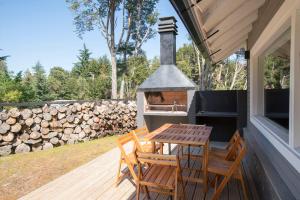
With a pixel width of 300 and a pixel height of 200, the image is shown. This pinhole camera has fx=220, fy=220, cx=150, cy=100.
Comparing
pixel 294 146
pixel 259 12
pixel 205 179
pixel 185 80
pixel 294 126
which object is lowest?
pixel 205 179

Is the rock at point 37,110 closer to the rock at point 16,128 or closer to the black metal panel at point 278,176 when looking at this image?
the rock at point 16,128

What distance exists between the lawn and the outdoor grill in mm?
1829

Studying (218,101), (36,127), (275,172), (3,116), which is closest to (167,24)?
(218,101)

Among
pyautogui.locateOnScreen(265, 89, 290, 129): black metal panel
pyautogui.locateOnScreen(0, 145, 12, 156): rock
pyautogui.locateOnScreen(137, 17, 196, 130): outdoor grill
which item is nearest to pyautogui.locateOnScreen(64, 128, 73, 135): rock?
pyautogui.locateOnScreen(0, 145, 12, 156): rock

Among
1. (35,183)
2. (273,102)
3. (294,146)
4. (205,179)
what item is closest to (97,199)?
(35,183)

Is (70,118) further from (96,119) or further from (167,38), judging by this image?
(167,38)

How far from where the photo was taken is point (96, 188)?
3.39 metres

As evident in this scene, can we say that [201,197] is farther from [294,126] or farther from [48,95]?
[48,95]

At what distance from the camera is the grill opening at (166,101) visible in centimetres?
757

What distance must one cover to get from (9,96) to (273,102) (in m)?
12.7

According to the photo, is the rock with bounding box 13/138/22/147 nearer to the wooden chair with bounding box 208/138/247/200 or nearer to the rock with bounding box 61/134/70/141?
the rock with bounding box 61/134/70/141

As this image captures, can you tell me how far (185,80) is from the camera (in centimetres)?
695

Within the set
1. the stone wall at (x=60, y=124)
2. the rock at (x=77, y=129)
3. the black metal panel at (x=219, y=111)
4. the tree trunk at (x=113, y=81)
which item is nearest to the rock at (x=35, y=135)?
the stone wall at (x=60, y=124)

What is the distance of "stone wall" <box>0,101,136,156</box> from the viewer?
5.46 metres
